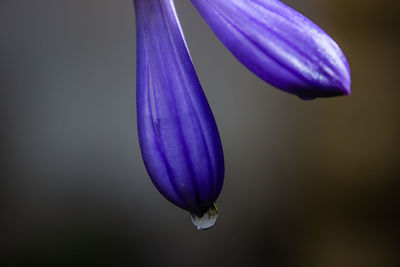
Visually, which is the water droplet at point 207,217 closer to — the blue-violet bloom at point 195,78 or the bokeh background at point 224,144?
the blue-violet bloom at point 195,78

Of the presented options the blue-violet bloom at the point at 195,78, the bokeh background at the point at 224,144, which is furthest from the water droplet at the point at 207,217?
the bokeh background at the point at 224,144

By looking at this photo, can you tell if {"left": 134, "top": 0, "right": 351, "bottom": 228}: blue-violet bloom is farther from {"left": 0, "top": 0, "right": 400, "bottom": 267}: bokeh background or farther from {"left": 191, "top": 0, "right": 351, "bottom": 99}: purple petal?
{"left": 0, "top": 0, "right": 400, "bottom": 267}: bokeh background

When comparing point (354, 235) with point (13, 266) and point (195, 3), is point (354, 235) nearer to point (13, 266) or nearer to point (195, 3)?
point (13, 266)

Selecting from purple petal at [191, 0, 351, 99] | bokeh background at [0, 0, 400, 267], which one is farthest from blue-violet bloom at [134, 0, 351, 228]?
bokeh background at [0, 0, 400, 267]

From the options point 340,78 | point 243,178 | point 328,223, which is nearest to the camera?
point 340,78

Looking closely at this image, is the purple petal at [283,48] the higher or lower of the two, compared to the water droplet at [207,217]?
higher

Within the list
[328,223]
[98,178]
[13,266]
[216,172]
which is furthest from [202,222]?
[328,223]
